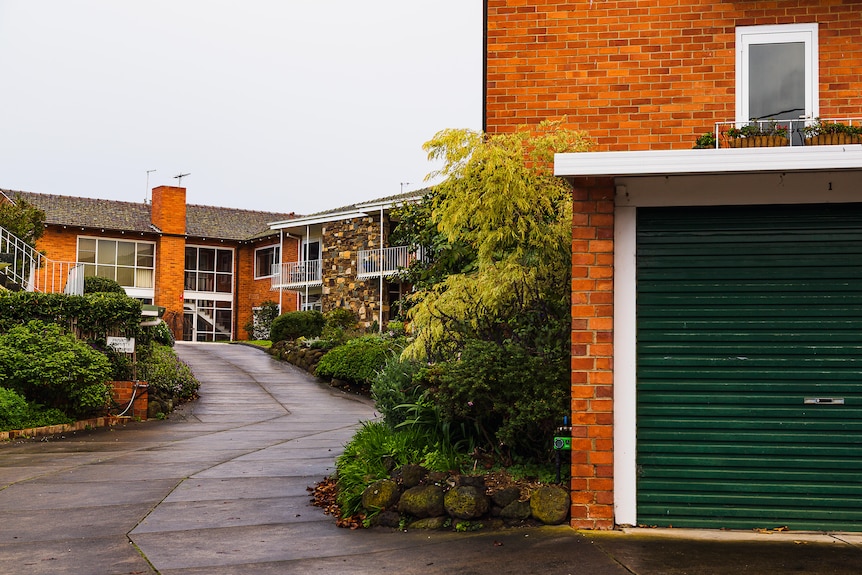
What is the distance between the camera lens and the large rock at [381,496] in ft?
25.6

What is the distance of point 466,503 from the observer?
7395 millimetres

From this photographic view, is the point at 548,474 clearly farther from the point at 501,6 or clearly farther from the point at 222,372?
the point at 222,372

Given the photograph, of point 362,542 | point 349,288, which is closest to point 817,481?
point 362,542

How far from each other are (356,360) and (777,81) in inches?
590

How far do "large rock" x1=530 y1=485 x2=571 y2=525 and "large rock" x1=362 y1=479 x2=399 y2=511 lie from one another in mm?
1179

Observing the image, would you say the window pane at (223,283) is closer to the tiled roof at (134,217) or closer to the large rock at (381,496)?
the tiled roof at (134,217)

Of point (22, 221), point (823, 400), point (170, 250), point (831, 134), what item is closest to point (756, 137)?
point (831, 134)

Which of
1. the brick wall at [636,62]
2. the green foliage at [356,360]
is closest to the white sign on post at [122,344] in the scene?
the green foliage at [356,360]

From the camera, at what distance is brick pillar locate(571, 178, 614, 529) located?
724 cm

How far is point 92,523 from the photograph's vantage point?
26.2 feet

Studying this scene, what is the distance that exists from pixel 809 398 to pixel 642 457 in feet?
4.44

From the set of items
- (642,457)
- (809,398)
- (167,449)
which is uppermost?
(809,398)

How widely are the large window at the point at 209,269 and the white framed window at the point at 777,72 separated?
35.8 meters

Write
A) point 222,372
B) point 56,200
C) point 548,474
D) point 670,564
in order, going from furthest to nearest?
point 56,200 < point 222,372 < point 548,474 < point 670,564
